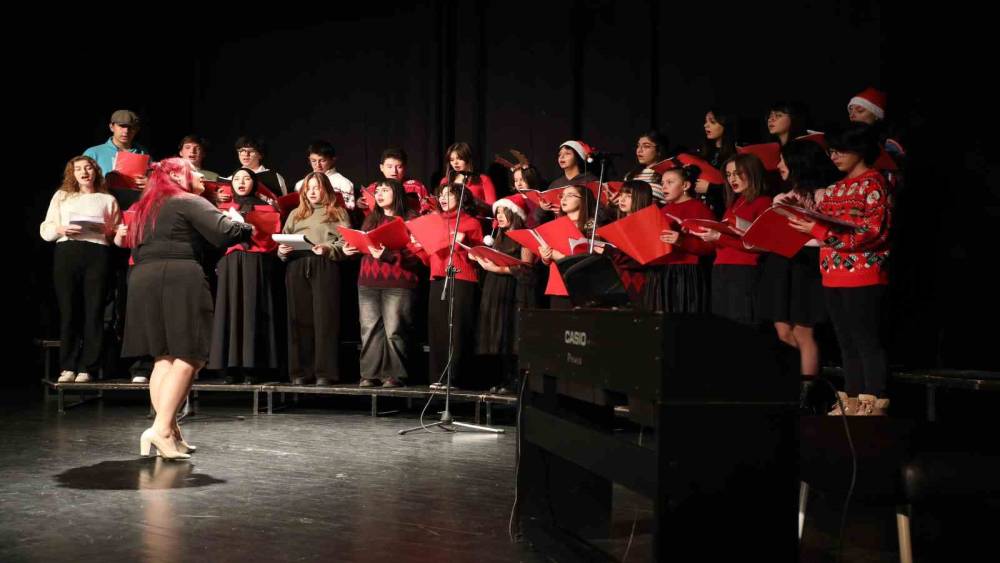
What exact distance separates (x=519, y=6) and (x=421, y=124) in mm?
1214

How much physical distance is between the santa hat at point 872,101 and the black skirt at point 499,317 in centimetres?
227

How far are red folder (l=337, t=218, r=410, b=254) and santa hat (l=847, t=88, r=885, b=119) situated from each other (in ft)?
8.91

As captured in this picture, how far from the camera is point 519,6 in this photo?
7.41 m

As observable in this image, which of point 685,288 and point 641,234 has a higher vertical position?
point 641,234

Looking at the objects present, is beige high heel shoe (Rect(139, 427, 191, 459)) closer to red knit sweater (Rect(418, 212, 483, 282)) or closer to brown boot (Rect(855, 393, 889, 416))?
red knit sweater (Rect(418, 212, 483, 282))

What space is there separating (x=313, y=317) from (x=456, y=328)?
3.40ft

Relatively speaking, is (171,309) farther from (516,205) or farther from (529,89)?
(529,89)

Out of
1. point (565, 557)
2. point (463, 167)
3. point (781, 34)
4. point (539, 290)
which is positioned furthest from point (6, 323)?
point (565, 557)

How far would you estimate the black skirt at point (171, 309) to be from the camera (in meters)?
4.30

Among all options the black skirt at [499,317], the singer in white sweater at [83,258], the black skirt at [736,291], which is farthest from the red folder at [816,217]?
the singer in white sweater at [83,258]

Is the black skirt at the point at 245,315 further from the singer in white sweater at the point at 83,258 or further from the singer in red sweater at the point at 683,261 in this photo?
the singer in red sweater at the point at 683,261

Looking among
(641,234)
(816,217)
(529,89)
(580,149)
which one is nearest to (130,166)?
(529,89)

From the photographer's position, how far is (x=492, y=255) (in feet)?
→ 18.5

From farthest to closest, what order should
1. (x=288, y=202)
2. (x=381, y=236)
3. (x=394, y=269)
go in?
(x=288, y=202) → (x=394, y=269) → (x=381, y=236)
